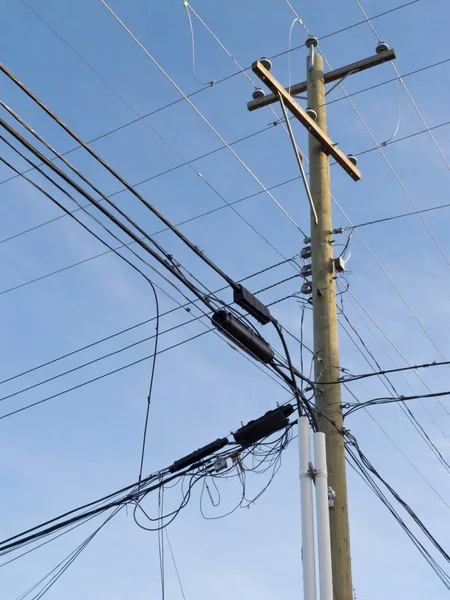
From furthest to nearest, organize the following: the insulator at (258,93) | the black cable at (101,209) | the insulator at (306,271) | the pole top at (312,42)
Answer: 1. the pole top at (312,42)
2. the insulator at (258,93)
3. the insulator at (306,271)
4. the black cable at (101,209)

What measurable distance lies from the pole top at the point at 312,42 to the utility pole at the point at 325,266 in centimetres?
1

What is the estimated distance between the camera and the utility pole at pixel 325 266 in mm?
8094

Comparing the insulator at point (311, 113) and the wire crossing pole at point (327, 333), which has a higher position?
the insulator at point (311, 113)

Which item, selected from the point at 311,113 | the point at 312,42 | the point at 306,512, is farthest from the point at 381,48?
the point at 306,512

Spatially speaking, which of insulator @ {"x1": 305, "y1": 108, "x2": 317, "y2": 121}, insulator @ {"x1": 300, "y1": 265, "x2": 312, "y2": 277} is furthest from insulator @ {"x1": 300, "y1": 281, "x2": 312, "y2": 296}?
insulator @ {"x1": 305, "y1": 108, "x2": 317, "y2": 121}

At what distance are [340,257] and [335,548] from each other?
365cm

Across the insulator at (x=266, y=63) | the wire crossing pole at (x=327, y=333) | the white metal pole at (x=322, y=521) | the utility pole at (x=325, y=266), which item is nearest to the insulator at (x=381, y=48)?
the utility pole at (x=325, y=266)

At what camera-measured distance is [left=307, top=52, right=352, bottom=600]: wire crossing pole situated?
800cm

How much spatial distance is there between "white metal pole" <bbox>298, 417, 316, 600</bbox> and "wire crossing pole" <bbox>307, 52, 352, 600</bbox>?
2.37 ft

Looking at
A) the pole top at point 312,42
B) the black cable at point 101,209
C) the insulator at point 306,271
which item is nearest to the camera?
the black cable at point 101,209

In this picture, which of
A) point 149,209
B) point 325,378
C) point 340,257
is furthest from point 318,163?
point 149,209

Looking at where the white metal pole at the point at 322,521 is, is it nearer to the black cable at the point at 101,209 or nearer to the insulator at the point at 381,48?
the black cable at the point at 101,209

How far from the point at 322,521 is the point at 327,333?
258cm

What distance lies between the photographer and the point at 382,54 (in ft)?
36.3
